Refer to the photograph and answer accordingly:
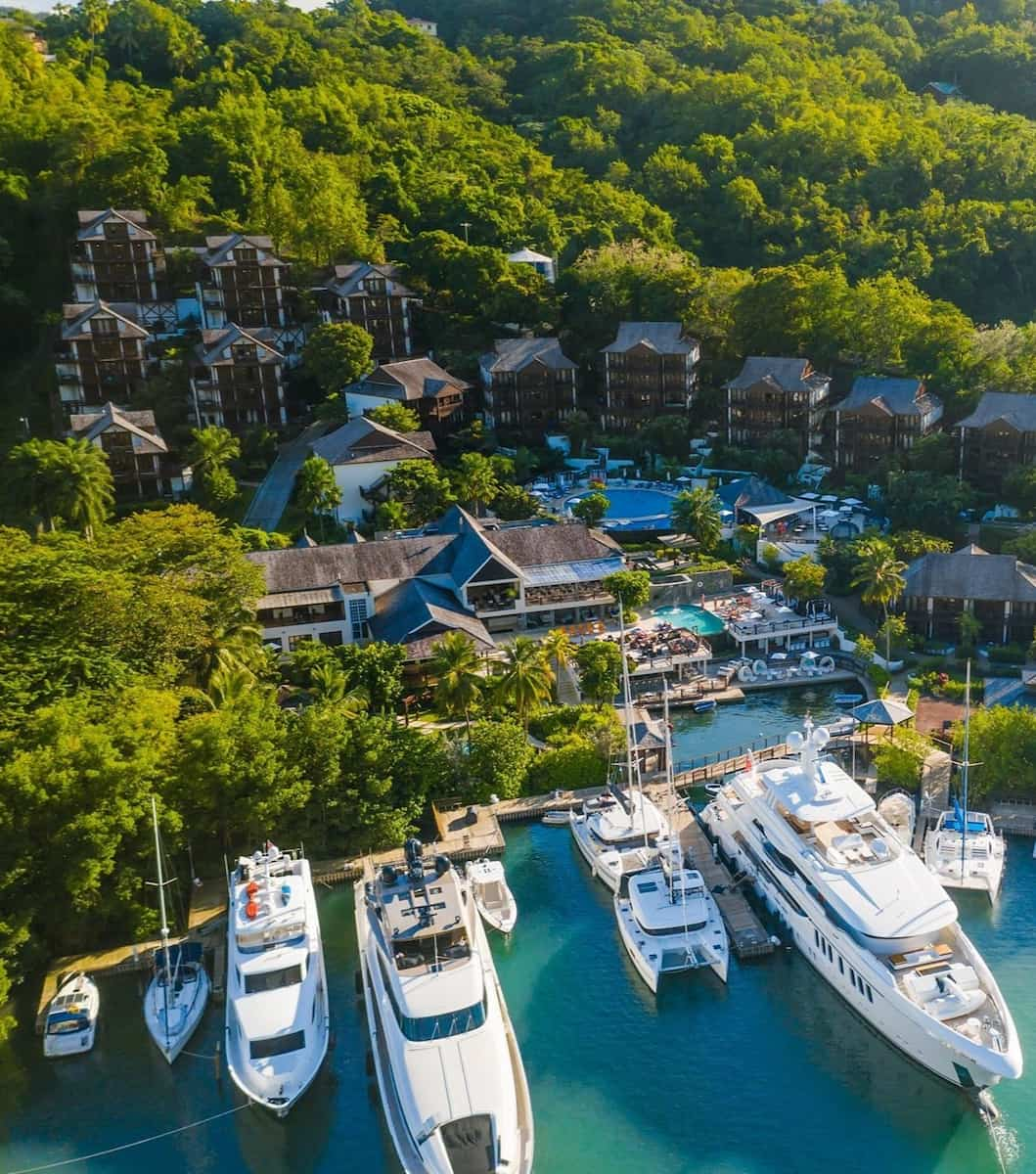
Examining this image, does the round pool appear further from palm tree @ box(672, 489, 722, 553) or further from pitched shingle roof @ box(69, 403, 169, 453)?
pitched shingle roof @ box(69, 403, 169, 453)

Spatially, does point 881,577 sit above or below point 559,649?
above

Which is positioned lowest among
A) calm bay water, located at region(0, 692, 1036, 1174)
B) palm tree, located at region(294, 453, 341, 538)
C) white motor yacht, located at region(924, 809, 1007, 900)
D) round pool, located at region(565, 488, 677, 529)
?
calm bay water, located at region(0, 692, 1036, 1174)

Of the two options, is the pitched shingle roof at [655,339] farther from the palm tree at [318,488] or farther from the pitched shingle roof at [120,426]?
the pitched shingle roof at [120,426]

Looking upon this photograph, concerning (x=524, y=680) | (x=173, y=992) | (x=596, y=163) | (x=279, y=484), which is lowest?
(x=173, y=992)

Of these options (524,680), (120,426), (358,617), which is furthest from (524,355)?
(524,680)

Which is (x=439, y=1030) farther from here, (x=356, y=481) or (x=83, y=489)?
(x=356, y=481)

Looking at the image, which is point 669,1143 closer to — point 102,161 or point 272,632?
point 272,632

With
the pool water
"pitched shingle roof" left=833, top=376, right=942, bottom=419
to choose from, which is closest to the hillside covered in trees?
"pitched shingle roof" left=833, top=376, right=942, bottom=419
